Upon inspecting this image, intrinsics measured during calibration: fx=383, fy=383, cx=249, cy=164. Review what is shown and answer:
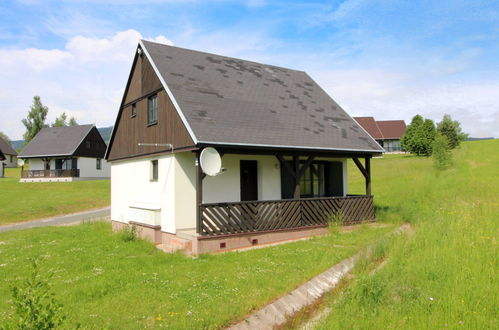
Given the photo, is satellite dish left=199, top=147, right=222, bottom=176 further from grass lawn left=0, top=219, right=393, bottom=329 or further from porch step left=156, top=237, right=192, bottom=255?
grass lawn left=0, top=219, right=393, bottom=329

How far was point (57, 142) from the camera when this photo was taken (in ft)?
156

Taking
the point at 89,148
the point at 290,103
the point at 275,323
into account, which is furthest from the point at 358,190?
the point at 89,148

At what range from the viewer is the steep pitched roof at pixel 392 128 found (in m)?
75.1

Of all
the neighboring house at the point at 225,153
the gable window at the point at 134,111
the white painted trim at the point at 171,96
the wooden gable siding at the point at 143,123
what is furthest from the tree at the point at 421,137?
the white painted trim at the point at 171,96

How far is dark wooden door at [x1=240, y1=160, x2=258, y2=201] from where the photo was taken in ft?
45.6

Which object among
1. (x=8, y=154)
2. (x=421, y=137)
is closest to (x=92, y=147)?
(x=8, y=154)

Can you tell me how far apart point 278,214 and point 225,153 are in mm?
2843

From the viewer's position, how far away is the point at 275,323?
19.0 feet

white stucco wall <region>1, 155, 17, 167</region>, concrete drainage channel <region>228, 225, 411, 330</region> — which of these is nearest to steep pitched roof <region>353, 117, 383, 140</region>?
white stucco wall <region>1, 155, 17, 167</region>

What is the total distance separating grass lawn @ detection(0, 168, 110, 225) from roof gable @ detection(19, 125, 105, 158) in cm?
777

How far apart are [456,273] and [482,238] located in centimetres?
241

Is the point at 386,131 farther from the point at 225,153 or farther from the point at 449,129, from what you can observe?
the point at 225,153

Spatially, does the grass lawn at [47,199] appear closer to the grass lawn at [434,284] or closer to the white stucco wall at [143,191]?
the white stucco wall at [143,191]

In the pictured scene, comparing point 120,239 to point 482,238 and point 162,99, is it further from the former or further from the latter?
point 482,238
